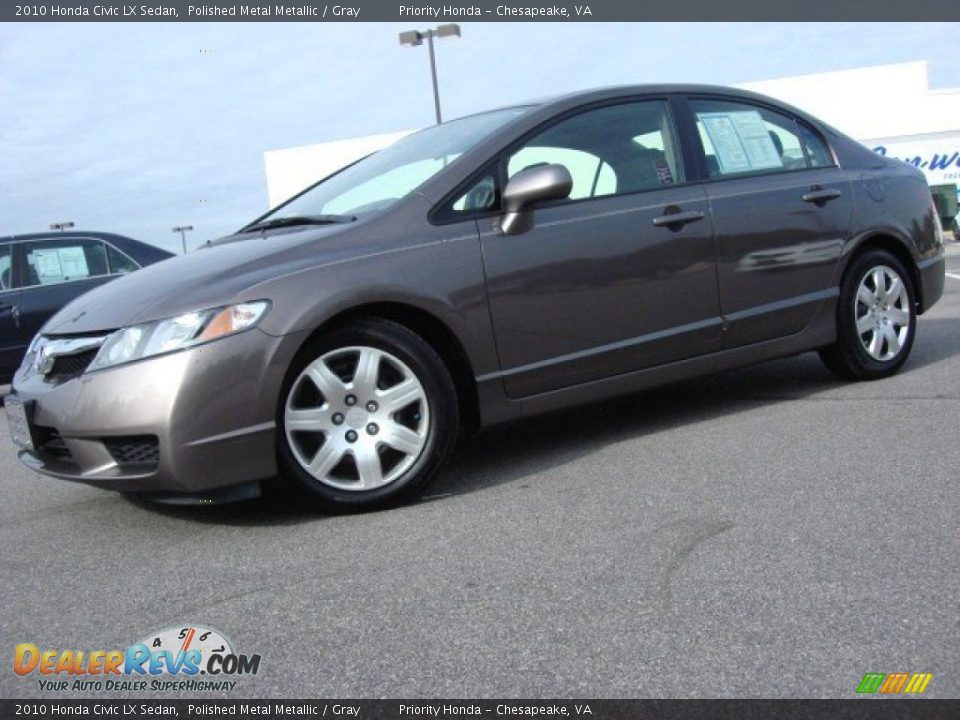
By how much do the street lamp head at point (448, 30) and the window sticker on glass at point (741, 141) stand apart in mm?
15568

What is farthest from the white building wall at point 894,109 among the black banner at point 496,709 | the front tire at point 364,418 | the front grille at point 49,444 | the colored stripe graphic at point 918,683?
the black banner at point 496,709

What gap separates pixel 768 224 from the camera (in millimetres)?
5008

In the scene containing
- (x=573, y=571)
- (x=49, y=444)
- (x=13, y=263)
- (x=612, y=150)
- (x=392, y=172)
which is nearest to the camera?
(x=573, y=571)

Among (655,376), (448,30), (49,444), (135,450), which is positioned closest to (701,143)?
(655,376)

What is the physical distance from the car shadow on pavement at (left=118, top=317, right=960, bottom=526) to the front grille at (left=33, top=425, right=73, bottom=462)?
442 millimetres

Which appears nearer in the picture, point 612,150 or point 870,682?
point 870,682

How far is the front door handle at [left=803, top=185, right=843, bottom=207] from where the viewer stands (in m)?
5.21

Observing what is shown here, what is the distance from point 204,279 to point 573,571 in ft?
5.71

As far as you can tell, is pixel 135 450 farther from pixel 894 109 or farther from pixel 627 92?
pixel 894 109

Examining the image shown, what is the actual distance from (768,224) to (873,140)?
100 feet

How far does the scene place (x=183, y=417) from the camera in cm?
347

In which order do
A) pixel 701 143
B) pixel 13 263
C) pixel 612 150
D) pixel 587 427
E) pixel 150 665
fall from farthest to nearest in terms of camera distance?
pixel 13 263, pixel 587 427, pixel 701 143, pixel 612 150, pixel 150 665

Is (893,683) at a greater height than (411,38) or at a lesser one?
lesser

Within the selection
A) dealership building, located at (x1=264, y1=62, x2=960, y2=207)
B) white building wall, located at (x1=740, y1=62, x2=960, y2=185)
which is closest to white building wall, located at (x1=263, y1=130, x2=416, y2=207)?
dealership building, located at (x1=264, y1=62, x2=960, y2=207)
